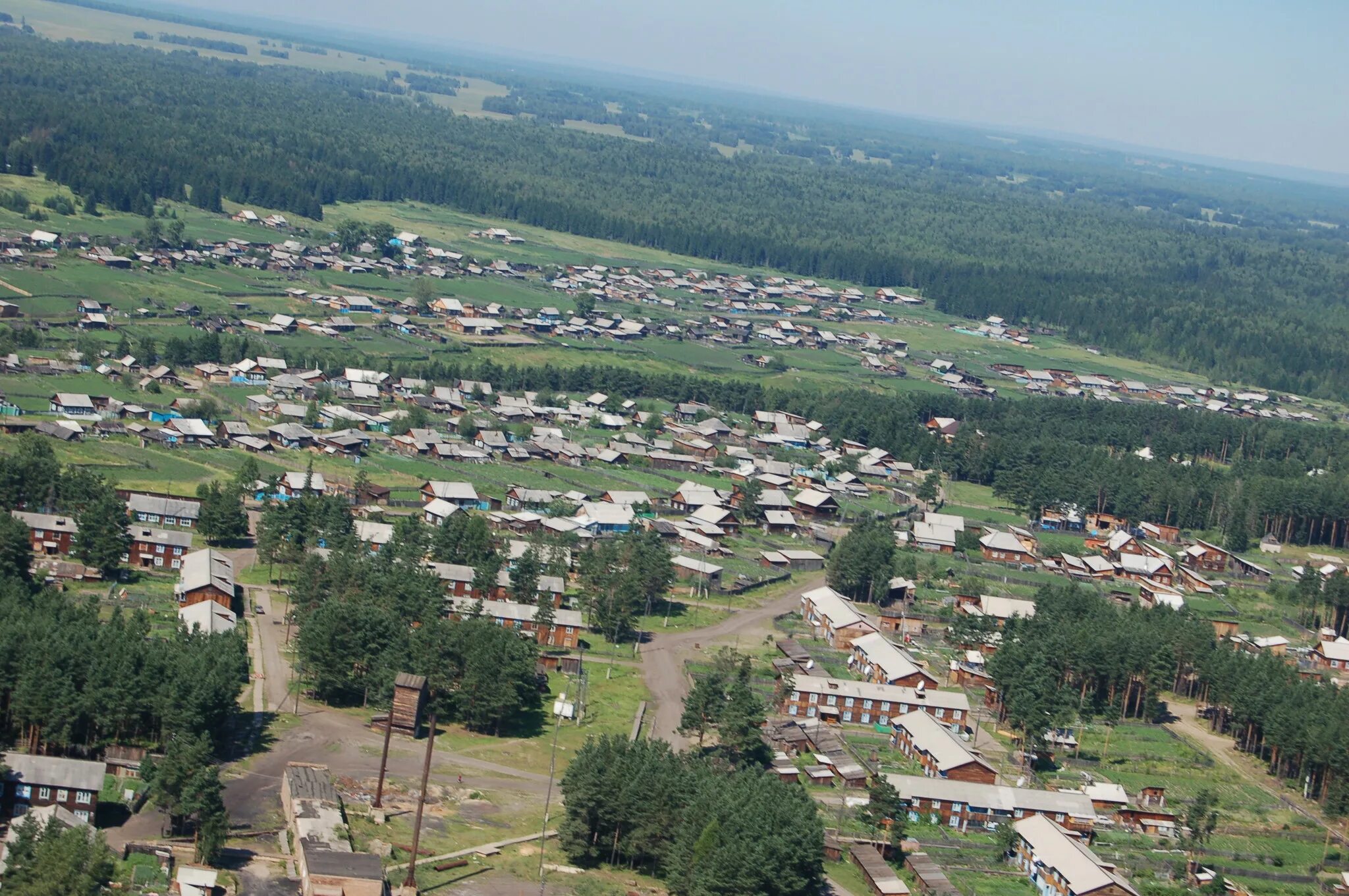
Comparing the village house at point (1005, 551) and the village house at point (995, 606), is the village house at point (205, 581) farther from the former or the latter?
the village house at point (1005, 551)

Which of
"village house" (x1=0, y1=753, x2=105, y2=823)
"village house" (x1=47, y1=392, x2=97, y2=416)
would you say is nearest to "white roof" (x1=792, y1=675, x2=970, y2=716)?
"village house" (x1=0, y1=753, x2=105, y2=823)

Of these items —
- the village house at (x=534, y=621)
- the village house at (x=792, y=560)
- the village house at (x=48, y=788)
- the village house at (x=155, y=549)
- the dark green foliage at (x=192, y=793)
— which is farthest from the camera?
the village house at (x=792, y=560)

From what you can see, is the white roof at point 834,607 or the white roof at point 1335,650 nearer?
the white roof at point 834,607

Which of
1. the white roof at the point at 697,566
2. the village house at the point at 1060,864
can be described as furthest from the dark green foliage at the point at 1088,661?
the white roof at the point at 697,566

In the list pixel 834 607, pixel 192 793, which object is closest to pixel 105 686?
pixel 192 793

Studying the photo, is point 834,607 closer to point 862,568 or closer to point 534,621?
point 862,568

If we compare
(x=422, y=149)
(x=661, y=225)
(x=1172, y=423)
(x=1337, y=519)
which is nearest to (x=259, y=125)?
(x=422, y=149)
